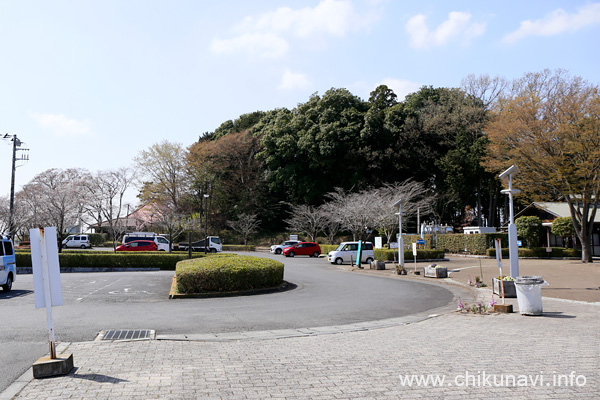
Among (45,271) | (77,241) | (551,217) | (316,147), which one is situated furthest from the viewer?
(316,147)

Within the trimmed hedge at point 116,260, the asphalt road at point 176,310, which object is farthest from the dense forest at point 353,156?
the asphalt road at point 176,310

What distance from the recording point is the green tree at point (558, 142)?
1110 inches

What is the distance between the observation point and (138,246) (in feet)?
121

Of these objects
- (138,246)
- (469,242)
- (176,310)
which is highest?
(138,246)

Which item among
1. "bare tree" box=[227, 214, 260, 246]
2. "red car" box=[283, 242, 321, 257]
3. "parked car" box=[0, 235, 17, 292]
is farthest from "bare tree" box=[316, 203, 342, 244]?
"parked car" box=[0, 235, 17, 292]

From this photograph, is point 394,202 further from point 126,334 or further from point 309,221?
point 126,334

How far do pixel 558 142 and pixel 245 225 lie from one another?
34884mm

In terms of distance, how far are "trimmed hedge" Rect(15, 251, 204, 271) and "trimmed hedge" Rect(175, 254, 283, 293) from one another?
1196cm

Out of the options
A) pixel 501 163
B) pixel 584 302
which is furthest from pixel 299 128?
pixel 584 302

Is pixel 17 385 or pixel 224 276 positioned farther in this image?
pixel 224 276

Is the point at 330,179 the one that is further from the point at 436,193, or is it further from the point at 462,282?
the point at 462,282

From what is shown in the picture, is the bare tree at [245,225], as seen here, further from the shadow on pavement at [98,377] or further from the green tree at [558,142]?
the shadow on pavement at [98,377]

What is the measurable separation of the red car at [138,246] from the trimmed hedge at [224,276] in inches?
907

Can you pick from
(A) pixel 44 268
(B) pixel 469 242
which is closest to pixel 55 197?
(B) pixel 469 242
